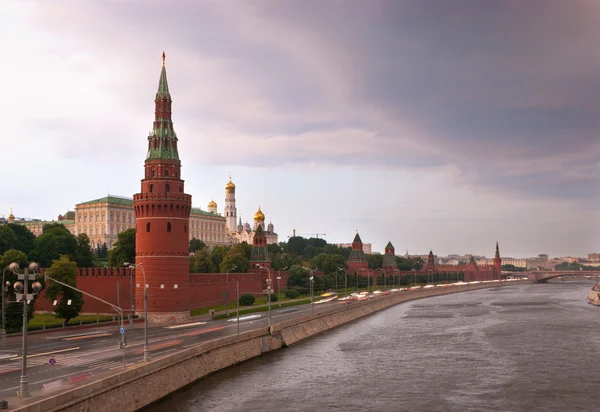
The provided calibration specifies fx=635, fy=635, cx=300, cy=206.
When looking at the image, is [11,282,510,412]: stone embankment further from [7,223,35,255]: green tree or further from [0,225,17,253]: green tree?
[7,223,35,255]: green tree

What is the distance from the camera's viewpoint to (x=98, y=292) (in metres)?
80.8

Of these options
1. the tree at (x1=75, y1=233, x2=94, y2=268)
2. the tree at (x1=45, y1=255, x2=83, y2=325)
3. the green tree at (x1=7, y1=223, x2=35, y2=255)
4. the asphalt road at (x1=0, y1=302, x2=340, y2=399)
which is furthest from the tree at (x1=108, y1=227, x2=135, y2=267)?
the asphalt road at (x1=0, y1=302, x2=340, y2=399)

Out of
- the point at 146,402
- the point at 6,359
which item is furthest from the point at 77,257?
the point at 146,402

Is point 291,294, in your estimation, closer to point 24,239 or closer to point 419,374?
point 24,239

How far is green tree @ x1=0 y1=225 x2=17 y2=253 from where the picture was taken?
353 ft

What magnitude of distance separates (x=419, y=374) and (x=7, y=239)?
273 ft

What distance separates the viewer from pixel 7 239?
108m

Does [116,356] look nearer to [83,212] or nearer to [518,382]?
[518,382]

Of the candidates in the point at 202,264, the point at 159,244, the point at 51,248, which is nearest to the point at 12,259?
the point at 159,244

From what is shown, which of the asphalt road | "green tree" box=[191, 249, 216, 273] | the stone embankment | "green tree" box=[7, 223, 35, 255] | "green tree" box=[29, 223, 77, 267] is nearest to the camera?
the stone embankment

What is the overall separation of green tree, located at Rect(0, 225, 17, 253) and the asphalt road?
164ft

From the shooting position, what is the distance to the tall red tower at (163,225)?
74.1 meters

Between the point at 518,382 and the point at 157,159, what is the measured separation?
48.7m

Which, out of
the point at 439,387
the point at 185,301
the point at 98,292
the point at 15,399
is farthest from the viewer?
Answer: the point at 98,292
